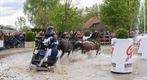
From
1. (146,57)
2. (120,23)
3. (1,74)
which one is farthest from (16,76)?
(120,23)

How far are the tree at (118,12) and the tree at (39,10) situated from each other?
20.9m

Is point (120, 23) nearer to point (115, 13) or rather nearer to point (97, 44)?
Answer: point (115, 13)

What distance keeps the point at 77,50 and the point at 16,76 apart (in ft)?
34.7

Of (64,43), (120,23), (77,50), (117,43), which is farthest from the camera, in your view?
(120,23)

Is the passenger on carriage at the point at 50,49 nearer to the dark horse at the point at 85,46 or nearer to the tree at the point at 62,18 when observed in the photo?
the dark horse at the point at 85,46

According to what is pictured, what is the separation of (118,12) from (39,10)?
31590 millimetres

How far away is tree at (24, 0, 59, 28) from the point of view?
80.5 metres

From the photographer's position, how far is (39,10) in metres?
86.4

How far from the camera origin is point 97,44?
966 inches

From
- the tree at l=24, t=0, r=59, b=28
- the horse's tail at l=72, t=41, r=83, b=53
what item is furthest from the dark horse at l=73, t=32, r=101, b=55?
the tree at l=24, t=0, r=59, b=28

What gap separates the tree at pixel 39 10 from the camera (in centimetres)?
8051

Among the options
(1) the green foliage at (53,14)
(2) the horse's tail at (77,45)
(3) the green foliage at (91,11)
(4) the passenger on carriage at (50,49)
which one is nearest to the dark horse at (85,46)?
(2) the horse's tail at (77,45)

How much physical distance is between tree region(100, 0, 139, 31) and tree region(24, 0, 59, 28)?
2093 cm

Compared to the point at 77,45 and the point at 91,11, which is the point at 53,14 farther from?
the point at 77,45
